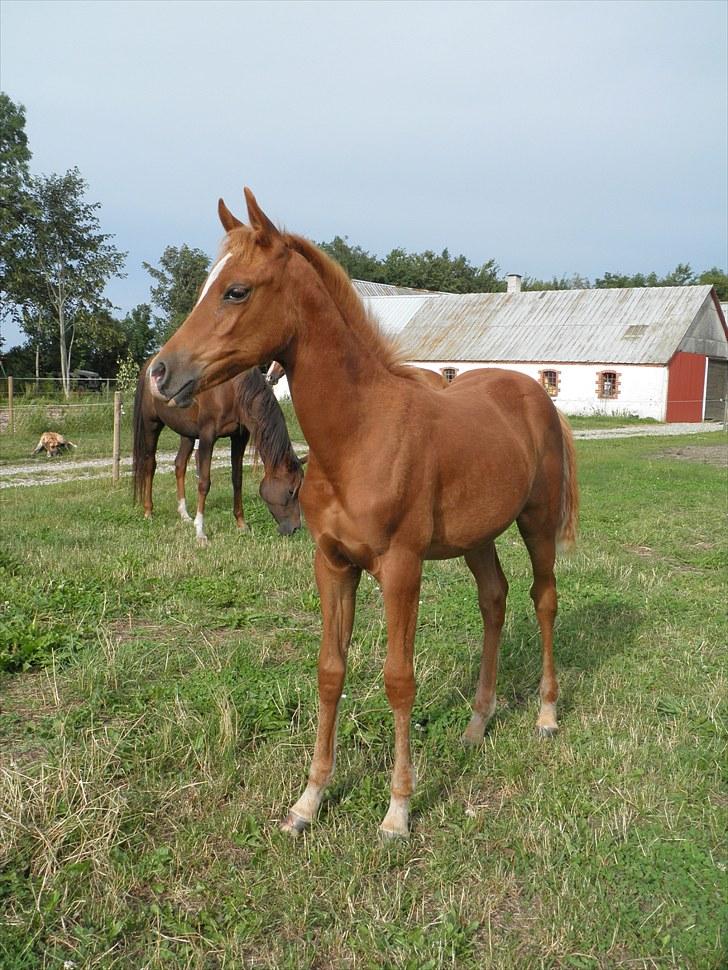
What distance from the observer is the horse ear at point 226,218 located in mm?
2881

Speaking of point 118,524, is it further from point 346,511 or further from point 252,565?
point 346,511

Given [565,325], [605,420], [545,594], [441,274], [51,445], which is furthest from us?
[441,274]

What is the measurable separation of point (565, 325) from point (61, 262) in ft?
86.4

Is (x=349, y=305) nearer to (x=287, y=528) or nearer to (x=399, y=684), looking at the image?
(x=399, y=684)

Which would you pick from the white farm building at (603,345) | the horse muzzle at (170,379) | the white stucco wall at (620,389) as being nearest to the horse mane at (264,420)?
the horse muzzle at (170,379)

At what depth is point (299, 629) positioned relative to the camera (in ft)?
17.5

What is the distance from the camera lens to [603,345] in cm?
3472

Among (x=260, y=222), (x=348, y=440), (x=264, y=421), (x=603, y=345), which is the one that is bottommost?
(x=264, y=421)

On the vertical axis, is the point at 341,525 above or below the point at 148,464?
above

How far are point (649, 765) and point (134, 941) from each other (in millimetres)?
2423

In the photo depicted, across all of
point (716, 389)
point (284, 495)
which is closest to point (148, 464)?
point (284, 495)

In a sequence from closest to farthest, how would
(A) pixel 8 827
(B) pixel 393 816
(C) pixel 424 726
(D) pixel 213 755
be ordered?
(A) pixel 8 827 → (B) pixel 393 816 → (D) pixel 213 755 → (C) pixel 424 726

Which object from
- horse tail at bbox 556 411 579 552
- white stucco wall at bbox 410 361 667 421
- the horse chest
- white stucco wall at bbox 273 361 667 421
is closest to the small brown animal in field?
white stucco wall at bbox 273 361 667 421

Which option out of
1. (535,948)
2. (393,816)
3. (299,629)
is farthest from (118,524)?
(535,948)
